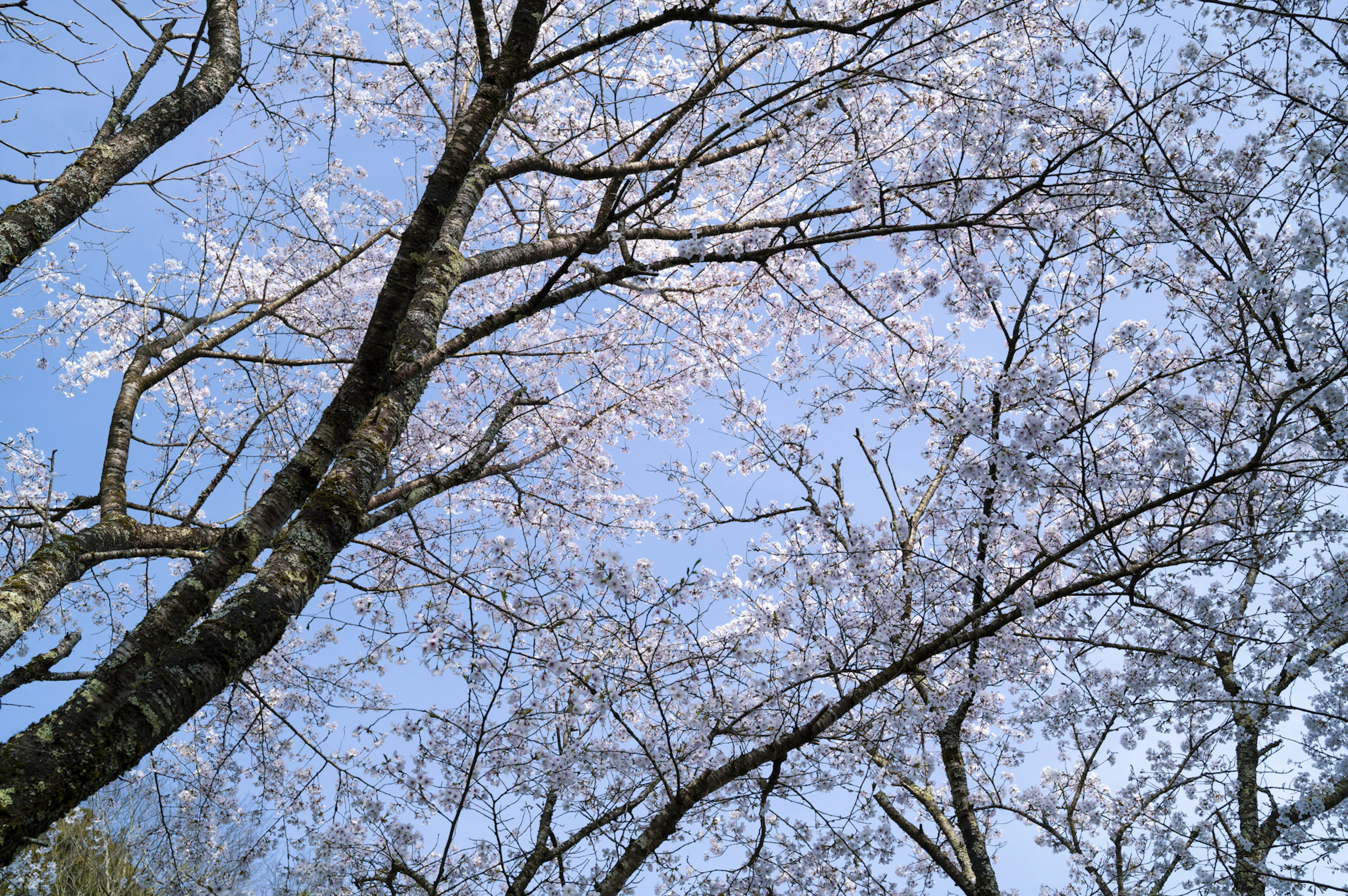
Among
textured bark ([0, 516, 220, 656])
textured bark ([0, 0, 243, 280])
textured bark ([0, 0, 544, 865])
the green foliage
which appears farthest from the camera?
the green foliage

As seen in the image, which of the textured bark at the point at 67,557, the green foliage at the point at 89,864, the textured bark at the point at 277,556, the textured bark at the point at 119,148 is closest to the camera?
the textured bark at the point at 277,556

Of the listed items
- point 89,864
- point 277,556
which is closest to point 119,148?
point 277,556

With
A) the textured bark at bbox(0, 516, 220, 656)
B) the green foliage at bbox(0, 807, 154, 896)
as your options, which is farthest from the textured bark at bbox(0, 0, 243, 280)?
the green foliage at bbox(0, 807, 154, 896)

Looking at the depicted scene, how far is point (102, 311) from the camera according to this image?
27.8 feet

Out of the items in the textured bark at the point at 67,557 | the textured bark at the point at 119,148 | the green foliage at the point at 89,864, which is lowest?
the green foliage at the point at 89,864

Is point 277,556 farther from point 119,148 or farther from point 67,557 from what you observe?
point 119,148

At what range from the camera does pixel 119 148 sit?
4598 millimetres

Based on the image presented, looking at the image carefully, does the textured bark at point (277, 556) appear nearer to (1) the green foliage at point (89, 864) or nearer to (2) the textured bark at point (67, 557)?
(2) the textured bark at point (67, 557)

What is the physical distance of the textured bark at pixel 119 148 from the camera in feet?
13.1

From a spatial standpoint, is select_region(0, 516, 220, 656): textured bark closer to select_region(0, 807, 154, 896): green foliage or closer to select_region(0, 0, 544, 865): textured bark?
select_region(0, 0, 544, 865): textured bark

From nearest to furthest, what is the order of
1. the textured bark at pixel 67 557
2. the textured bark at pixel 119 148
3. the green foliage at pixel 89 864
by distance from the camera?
1. the textured bark at pixel 67 557
2. the textured bark at pixel 119 148
3. the green foliage at pixel 89 864

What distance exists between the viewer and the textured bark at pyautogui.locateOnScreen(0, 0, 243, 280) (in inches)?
158

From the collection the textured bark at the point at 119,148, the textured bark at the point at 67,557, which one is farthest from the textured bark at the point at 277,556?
the textured bark at the point at 119,148

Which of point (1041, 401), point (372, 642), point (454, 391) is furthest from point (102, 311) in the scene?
point (1041, 401)
